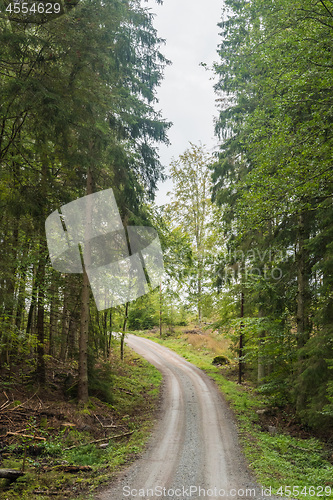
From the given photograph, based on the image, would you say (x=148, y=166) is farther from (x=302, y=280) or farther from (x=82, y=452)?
(x=82, y=452)

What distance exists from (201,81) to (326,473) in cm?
1663

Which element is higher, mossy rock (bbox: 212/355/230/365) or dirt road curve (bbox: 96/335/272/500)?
dirt road curve (bbox: 96/335/272/500)

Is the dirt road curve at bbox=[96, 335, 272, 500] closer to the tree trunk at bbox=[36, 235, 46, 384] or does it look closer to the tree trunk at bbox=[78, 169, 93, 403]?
the tree trunk at bbox=[78, 169, 93, 403]

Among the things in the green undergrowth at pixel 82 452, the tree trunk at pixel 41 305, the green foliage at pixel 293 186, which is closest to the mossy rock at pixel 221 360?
the green foliage at pixel 293 186

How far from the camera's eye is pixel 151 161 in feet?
38.0

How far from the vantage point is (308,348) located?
887 centimetres

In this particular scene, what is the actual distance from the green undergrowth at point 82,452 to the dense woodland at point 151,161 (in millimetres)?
1330

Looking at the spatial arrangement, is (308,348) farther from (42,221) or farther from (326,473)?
(42,221)

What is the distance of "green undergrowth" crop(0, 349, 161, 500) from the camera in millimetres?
5562

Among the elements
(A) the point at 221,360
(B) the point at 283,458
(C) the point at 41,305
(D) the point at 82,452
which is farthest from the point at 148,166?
(A) the point at 221,360

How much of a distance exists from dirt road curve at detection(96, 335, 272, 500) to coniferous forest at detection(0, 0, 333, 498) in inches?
89.4

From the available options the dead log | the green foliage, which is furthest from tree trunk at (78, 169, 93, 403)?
the green foliage

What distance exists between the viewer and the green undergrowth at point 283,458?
612cm

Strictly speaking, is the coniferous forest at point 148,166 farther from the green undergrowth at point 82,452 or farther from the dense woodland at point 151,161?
the green undergrowth at point 82,452
